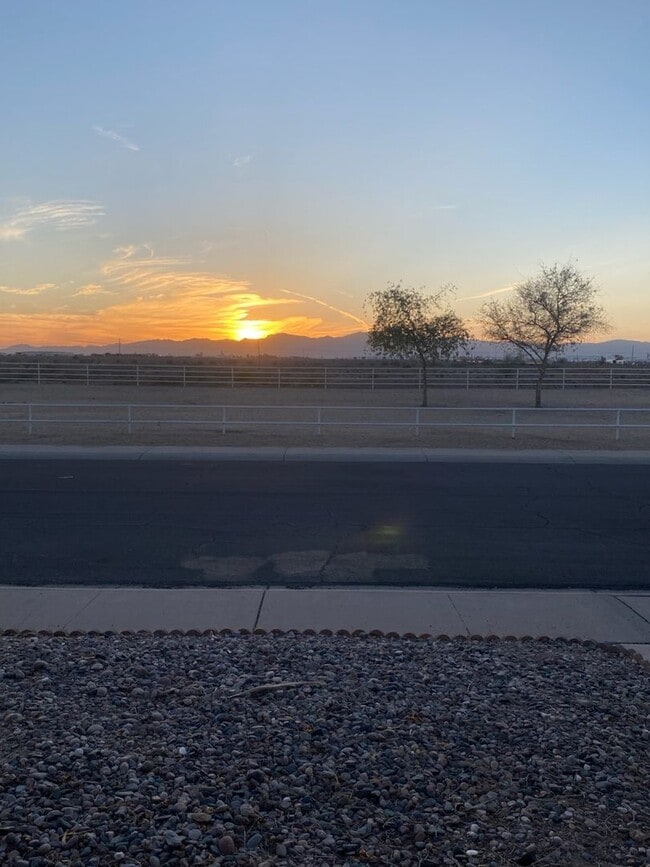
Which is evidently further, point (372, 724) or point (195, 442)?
point (195, 442)

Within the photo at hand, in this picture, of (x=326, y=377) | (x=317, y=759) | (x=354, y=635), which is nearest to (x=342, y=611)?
→ (x=354, y=635)

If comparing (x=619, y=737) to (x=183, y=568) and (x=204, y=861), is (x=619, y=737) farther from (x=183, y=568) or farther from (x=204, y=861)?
(x=183, y=568)

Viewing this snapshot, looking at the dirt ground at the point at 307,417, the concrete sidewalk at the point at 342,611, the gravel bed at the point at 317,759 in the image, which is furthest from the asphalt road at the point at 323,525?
the dirt ground at the point at 307,417

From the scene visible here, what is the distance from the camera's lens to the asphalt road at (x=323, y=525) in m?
9.90

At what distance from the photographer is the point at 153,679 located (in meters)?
5.45

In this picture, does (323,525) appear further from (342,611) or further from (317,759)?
(317,759)

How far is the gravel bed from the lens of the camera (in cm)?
358

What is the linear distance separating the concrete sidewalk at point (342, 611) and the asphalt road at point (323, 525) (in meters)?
0.56

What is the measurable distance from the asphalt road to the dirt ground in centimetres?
490

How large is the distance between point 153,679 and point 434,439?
764 inches

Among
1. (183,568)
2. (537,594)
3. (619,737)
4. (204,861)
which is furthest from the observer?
(183,568)

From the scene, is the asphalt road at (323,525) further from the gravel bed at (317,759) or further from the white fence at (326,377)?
the white fence at (326,377)

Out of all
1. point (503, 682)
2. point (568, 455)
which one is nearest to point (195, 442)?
point (568, 455)

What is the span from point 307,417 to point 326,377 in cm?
2062
